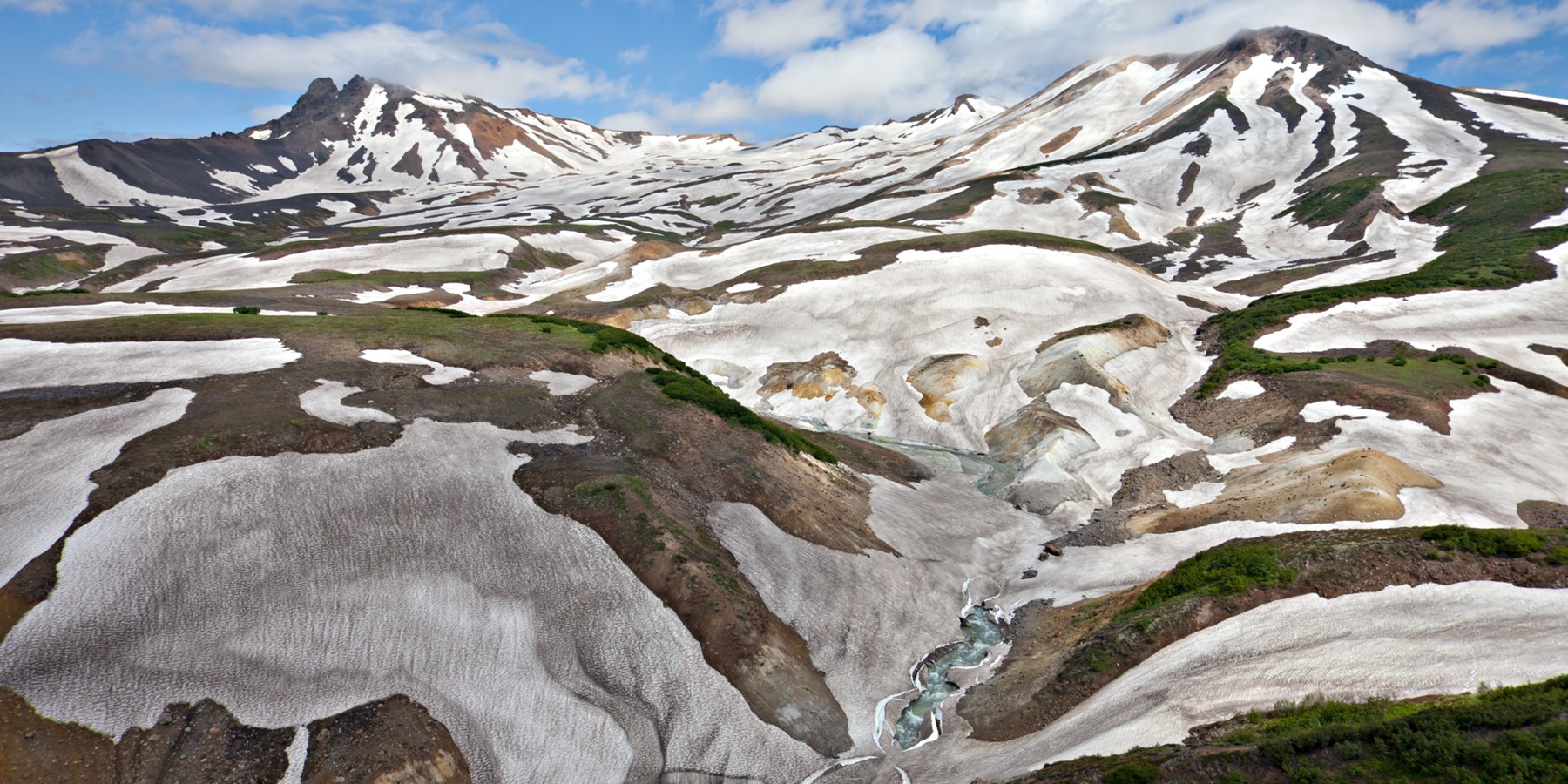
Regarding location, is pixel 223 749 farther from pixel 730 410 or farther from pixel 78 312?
pixel 78 312

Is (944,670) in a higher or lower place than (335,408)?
lower

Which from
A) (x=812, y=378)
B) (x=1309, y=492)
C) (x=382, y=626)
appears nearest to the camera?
(x=382, y=626)

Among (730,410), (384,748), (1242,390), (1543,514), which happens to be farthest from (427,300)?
(1543,514)

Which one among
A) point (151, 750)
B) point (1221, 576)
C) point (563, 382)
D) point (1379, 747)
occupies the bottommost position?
point (1221, 576)

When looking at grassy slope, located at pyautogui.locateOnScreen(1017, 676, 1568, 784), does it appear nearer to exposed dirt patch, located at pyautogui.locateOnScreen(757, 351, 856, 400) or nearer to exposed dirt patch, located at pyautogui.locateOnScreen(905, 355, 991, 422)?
exposed dirt patch, located at pyautogui.locateOnScreen(905, 355, 991, 422)

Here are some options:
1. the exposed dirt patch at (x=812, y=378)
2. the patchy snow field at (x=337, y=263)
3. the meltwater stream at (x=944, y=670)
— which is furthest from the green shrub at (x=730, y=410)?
the patchy snow field at (x=337, y=263)

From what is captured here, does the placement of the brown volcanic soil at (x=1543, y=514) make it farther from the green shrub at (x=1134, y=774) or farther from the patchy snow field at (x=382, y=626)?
the patchy snow field at (x=382, y=626)
